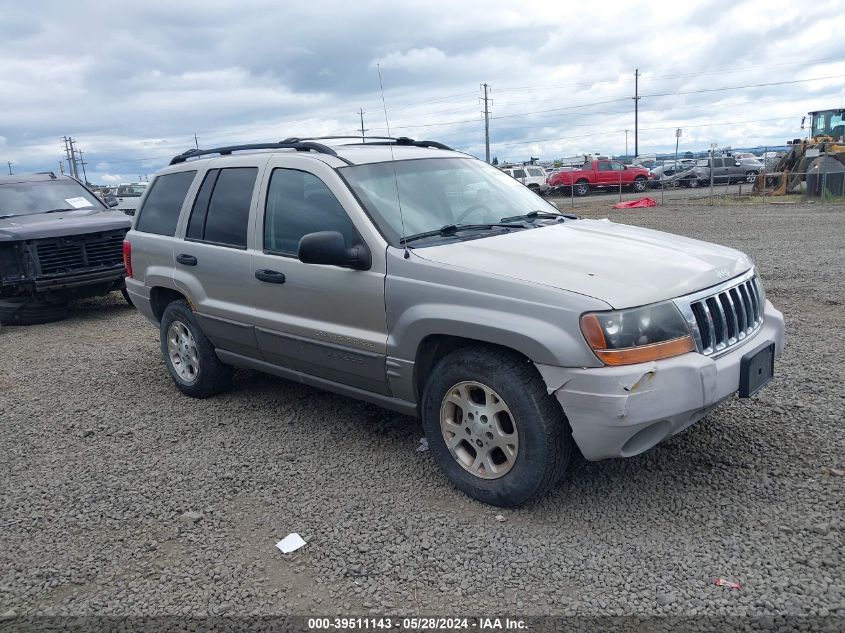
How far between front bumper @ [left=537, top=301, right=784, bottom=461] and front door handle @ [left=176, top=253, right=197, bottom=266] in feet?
9.93

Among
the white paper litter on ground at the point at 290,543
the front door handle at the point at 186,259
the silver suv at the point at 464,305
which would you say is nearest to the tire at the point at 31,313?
the silver suv at the point at 464,305

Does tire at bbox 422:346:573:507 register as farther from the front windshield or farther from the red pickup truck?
the red pickup truck

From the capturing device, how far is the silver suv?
3201 millimetres

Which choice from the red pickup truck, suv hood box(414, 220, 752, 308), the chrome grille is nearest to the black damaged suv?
suv hood box(414, 220, 752, 308)

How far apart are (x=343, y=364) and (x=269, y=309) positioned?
2.43 feet

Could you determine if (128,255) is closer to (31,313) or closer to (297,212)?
(297,212)

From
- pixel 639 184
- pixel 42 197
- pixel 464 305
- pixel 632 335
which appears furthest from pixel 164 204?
pixel 639 184

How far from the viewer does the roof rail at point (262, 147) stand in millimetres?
4581

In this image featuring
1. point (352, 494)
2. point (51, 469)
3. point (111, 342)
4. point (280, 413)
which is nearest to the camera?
point (352, 494)

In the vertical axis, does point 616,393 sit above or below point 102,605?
above

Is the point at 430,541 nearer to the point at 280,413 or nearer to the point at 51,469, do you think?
the point at 280,413

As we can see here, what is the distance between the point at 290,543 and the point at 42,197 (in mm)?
8816

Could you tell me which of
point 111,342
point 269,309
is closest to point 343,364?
point 269,309

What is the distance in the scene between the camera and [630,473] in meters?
3.92
